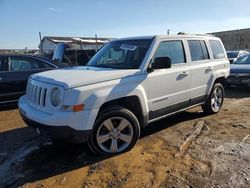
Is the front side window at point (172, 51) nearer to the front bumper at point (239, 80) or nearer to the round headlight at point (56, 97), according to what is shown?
the round headlight at point (56, 97)

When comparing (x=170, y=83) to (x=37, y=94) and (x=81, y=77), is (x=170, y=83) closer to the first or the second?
(x=81, y=77)

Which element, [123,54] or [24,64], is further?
[24,64]

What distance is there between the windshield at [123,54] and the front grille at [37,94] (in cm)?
132

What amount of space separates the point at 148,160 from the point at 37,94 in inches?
77.4

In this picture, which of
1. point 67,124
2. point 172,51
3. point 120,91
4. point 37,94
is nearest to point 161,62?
point 172,51

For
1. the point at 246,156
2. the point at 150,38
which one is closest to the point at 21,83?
the point at 150,38

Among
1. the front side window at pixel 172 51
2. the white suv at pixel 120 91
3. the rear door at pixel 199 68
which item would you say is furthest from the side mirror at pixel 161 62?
the rear door at pixel 199 68

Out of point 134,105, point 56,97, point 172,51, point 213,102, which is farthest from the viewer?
point 213,102

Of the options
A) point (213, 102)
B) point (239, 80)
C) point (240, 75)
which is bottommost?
point (213, 102)

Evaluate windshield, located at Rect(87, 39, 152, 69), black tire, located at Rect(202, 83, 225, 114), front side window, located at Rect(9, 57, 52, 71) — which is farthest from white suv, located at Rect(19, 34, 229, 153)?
front side window, located at Rect(9, 57, 52, 71)

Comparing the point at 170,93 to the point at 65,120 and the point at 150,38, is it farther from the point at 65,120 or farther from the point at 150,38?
the point at 65,120

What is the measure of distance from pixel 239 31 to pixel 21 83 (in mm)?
38412

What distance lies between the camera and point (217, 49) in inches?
280

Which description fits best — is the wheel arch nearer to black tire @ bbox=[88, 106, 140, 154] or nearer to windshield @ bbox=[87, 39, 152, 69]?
black tire @ bbox=[88, 106, 140, 154]
